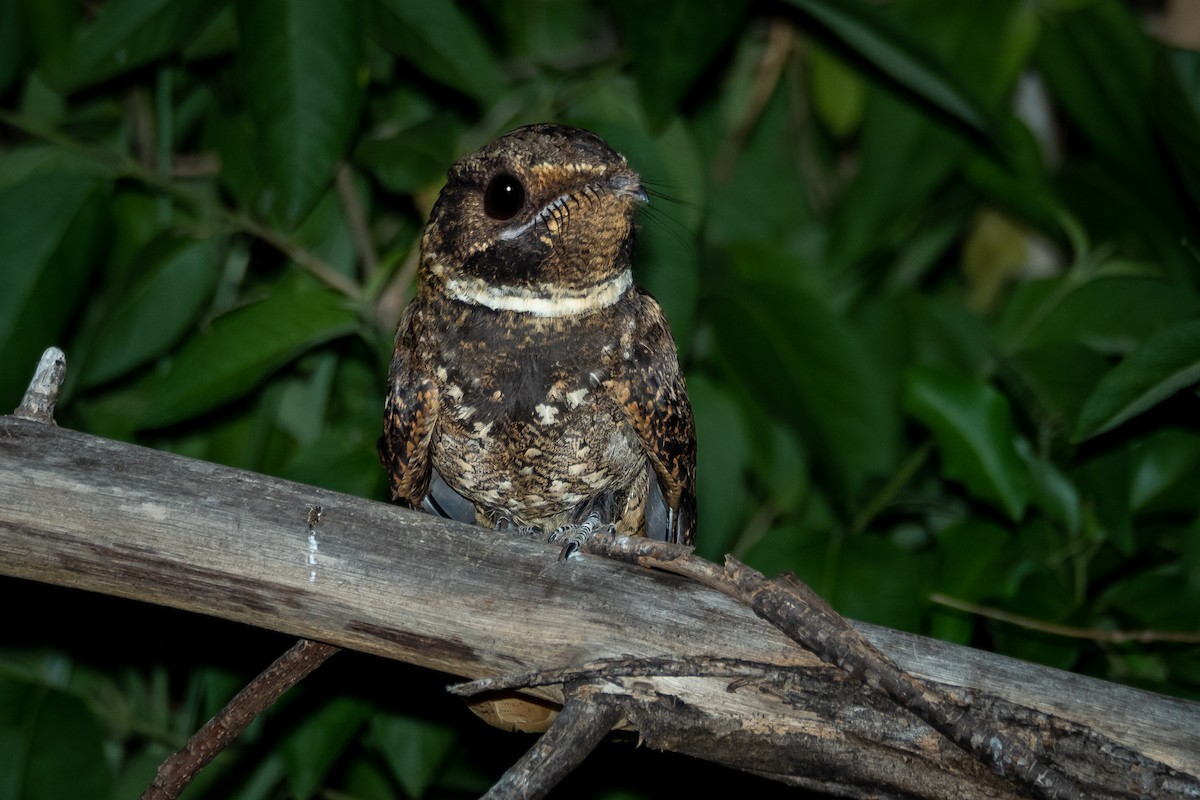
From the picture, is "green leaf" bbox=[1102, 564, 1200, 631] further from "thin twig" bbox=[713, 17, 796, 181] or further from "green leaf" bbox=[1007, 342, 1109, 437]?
"thin twig" bbox=[713, 17, 796, 181]

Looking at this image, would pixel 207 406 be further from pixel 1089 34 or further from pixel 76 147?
pixel 1089 34

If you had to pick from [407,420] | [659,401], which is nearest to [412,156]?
[407,420]

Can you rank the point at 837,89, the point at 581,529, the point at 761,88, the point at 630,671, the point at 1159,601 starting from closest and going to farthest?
the point at 630,671, the point at 581,529, the point at 1159,601, the point at 837,89, the point at 761,88

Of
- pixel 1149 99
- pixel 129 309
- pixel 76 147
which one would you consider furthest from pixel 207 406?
pixel 1149 99

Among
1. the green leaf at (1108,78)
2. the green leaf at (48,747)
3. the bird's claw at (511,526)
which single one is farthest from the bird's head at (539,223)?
the green leaf at (1108,78)

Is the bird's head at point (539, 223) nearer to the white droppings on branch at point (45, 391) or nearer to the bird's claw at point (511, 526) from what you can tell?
the bird's claw at point (511, 526)

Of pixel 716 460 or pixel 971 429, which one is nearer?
pixel 971 429

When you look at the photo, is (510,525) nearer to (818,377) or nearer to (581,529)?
(581,529)
